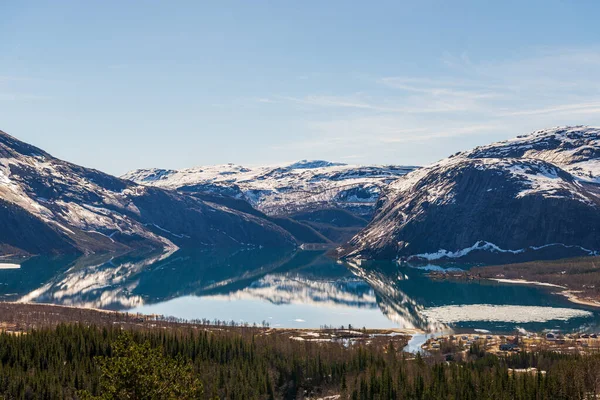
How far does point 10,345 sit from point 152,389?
12800 cm

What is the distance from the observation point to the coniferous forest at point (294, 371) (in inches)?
5689

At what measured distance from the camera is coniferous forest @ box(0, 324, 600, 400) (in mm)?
144500

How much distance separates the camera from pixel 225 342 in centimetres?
19088

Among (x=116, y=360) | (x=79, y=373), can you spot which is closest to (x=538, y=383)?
(x=79, y=373)

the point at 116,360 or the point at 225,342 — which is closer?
the point at 116,360

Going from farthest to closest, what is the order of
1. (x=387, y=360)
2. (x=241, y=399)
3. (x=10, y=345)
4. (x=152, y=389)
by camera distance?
(x=387, y=360), (x=10, y=345), (x=241, y=399), (x=152, y=389)

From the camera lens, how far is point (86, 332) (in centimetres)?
18512

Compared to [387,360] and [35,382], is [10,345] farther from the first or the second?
[387,360]

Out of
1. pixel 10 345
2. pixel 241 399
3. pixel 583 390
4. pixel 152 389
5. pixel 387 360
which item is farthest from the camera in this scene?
pixel 387 360

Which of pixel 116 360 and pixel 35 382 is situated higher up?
pixel 116 360

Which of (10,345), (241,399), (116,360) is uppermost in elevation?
(116,360)

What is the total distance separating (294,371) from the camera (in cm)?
17438

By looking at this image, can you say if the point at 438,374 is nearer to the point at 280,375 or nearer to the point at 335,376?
the point at 335,376

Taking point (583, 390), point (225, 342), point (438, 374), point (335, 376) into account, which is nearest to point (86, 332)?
point (225, 342)
